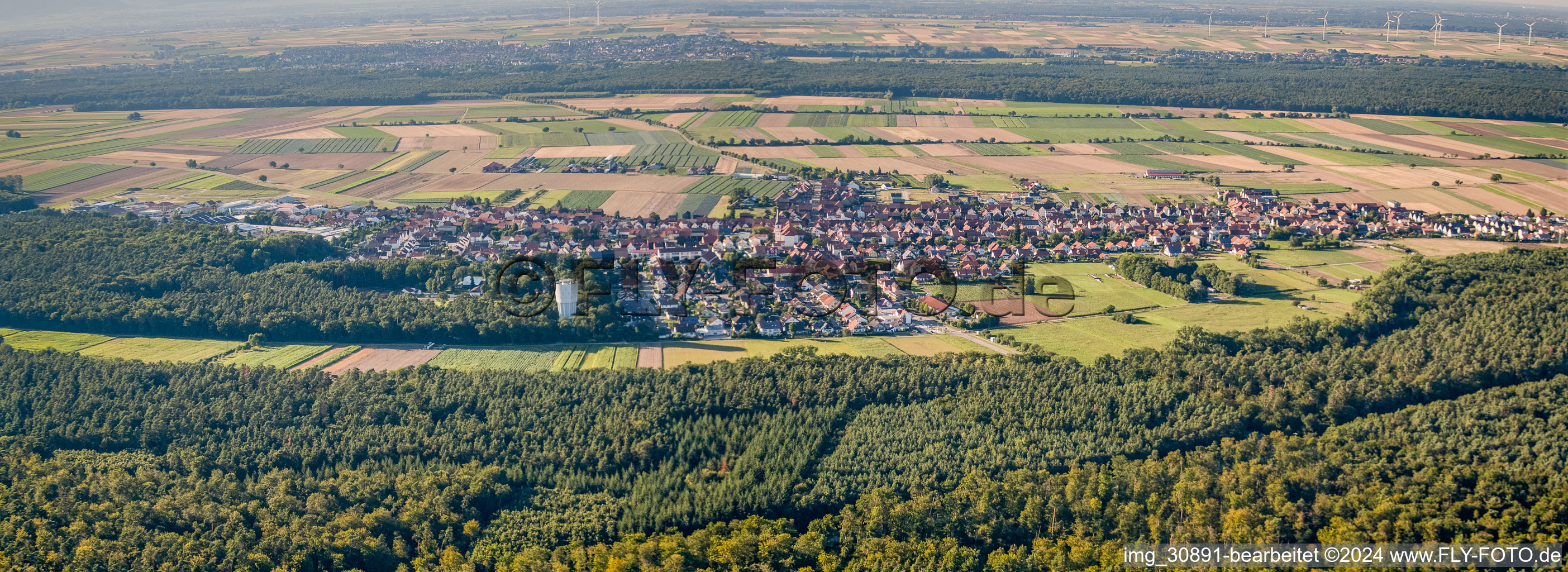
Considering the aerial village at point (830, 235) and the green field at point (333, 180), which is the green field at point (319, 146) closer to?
the green field at point (333, 180)

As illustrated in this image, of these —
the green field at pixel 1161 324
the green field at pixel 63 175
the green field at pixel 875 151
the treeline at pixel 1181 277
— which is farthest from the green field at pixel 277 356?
the green field at pixel 875 151

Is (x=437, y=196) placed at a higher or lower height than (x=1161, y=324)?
higher

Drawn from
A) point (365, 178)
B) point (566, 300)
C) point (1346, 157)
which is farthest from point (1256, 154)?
point (365, 178)

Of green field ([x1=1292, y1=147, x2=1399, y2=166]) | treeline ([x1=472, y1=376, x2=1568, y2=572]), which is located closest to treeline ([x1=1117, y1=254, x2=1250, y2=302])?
treeline ([x1=472, y1=376, x2=1568, y2=572])

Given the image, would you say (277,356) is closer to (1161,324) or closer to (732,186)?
(1161,324)

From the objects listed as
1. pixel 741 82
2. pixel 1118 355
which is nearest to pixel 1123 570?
pixel 1118 355

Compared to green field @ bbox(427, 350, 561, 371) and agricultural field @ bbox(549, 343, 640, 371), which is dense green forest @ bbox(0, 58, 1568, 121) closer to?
agricultural field @ bbox(549, 343, 640, 371)
